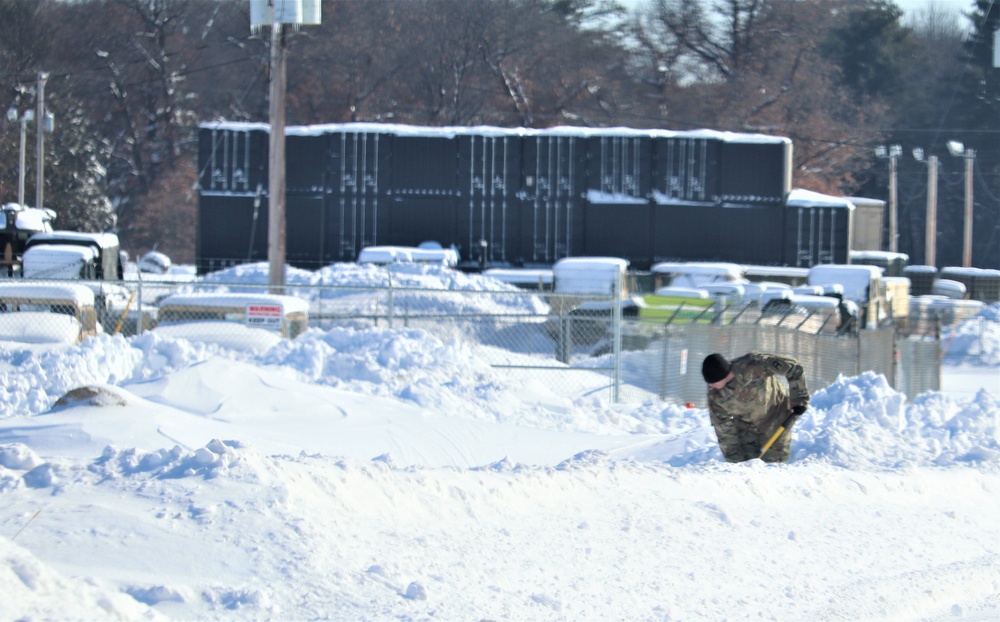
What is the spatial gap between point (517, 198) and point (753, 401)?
1012 inches

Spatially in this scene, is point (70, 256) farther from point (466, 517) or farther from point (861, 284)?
point (466, 517)

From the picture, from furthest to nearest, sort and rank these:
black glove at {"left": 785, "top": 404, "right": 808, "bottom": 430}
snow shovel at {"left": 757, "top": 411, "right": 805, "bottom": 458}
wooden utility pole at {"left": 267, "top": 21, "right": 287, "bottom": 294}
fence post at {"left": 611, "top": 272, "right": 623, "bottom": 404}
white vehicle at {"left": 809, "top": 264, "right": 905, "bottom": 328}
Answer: white vehicle at {"left": 809, "top": 264, "right": 905, "bottom": 328} < wooden utility pole at {"left": 267, "top": 21, "right": 287, "bottom": 294} < fence post at {"left": 611, "top": 272, "right": 623, "bottom": 404} < snow shovel at {"left": 757, "top": 411, "right": 805, "bottom": 458} < black glove at {"left": 785, "top": 404, "right": 808, "bottom": 430}

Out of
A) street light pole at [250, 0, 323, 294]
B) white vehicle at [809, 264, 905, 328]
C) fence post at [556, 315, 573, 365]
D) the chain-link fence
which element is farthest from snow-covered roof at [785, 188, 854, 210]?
street light pole at [250, 0, 323, 294]

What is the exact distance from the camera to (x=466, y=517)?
22.5 feet

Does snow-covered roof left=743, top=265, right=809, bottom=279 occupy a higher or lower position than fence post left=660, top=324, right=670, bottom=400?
higher

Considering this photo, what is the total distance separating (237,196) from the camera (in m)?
34.3

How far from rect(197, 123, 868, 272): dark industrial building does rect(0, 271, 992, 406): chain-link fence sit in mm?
13446

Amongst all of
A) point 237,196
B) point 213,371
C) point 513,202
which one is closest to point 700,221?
point 513,202

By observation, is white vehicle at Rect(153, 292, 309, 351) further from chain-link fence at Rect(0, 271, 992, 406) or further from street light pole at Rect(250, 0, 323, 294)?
street light pole at Rect(250, 0, 323, 294)

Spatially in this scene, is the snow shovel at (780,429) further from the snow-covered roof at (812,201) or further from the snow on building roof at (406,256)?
the snow-covered roof at (812,201)

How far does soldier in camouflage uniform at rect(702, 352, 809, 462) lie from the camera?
357 inches

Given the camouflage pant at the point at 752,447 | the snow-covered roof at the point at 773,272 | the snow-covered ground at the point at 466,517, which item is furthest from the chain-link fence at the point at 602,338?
the snow-covered roof at the point at 773,272

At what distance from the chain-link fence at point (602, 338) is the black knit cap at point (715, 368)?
632cm

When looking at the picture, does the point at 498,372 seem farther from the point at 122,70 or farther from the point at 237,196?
the point at 122,70
